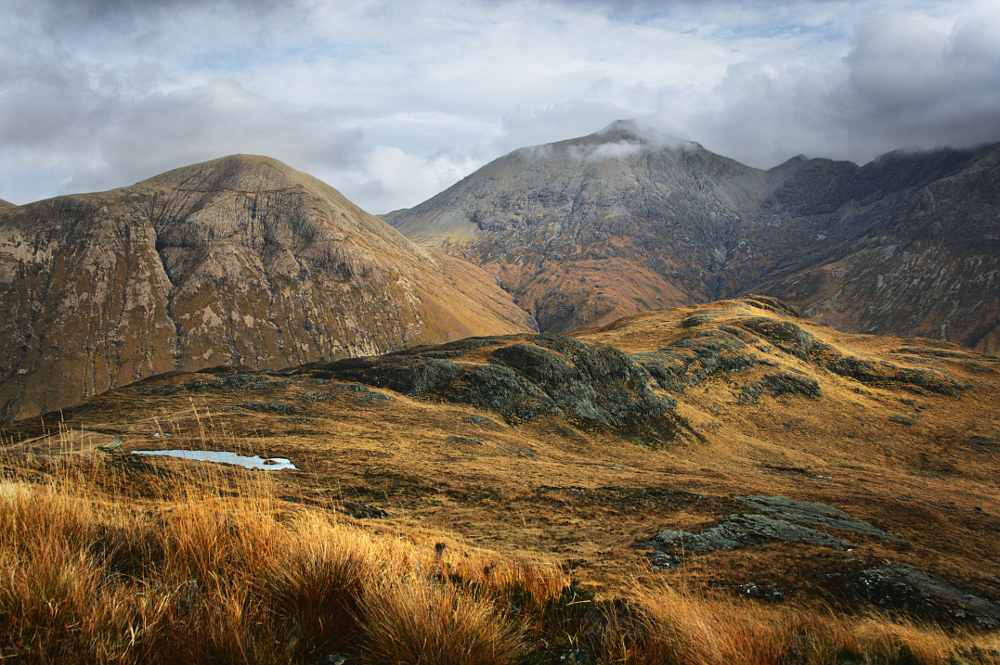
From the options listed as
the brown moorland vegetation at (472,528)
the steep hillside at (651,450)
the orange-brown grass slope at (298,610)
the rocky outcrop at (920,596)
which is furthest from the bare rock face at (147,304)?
the rocky outcrop at (920,596)

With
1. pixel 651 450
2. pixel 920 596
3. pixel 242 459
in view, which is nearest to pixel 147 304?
pixel 242 459

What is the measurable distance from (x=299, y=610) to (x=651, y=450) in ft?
113

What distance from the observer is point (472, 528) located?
13242 millimetres

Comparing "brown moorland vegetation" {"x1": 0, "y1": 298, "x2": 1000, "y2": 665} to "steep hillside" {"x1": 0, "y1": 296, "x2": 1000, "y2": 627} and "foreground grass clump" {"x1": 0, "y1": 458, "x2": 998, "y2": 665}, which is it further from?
"steep hillside" {"x1": 0, "y1": 296, "x2": 1000, "y2": 627}

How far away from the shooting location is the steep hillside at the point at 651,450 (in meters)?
11.4

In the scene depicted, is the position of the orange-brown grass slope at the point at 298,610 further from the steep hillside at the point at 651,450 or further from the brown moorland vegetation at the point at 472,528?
the steep hillside at the point at 651,450

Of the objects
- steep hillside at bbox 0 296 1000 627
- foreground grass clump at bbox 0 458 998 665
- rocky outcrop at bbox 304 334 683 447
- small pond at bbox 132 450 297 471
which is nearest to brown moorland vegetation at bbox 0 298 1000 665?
foreground grass clump at bbox 0 458 998 665

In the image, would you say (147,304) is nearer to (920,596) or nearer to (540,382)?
(540,382)

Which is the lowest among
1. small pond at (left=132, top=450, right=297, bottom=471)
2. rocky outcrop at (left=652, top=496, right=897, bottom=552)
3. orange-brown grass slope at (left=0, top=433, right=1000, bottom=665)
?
rocky outcrop at (left=652, top=496, right=897, bottom=552)

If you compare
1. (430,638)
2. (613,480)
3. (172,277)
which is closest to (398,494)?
(613,480)

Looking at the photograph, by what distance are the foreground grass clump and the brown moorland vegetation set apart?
0.08 ft

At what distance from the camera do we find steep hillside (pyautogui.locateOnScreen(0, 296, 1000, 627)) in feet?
37.4

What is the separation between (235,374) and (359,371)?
9361mm

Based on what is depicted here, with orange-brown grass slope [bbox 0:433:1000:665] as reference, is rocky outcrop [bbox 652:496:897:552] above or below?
below
